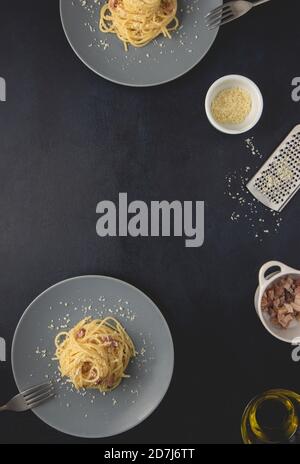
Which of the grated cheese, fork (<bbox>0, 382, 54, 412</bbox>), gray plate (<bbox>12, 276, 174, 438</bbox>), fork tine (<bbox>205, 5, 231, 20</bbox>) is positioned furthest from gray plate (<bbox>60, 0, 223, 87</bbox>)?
fork (<bbox>0, 382, 54, 412</bbox>)

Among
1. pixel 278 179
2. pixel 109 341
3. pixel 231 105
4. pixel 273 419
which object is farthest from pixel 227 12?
pixel 273 419

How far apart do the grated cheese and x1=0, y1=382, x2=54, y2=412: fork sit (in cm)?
103

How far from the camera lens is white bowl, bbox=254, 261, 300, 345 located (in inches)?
86.4

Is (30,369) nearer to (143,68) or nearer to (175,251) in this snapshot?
(175,251)

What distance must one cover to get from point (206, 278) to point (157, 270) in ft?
0.54

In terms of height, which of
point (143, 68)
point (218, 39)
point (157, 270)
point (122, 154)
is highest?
point (218, 39)

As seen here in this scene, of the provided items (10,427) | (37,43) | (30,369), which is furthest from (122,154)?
(10,427)

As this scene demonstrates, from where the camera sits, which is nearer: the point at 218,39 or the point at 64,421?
the point at 64,421

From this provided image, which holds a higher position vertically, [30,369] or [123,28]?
[123,28]

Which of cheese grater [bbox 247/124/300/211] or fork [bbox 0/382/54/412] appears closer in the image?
fork [bbox 0/382/54/412]

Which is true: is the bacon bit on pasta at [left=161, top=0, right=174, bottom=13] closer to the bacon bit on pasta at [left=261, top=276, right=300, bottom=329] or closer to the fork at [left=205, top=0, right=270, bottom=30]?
the fork at [left=205, top=0, right=270, bottom=30]

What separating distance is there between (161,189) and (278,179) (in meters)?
0.39

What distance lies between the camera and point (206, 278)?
91.7 inches

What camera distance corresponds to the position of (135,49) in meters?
2.25
